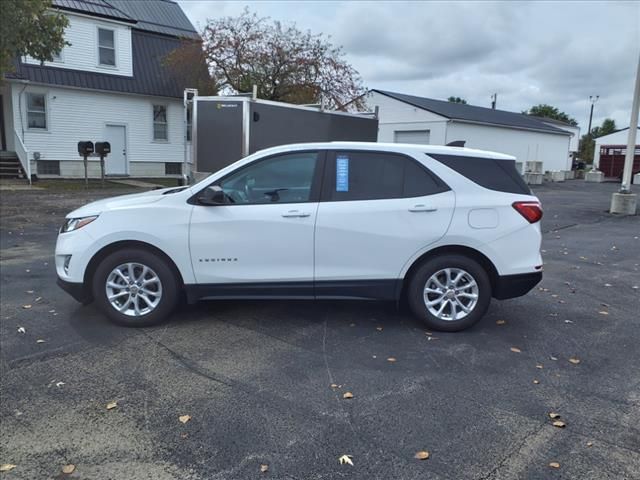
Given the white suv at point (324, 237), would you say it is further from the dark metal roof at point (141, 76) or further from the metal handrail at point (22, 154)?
the dark metal roof at point (141, 76)

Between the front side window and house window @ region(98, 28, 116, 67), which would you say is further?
house window @ region(98, 28, 116, 67)

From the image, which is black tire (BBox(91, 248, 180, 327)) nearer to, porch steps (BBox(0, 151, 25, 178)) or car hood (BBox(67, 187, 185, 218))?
car hood (BBox(67, 187, 185, 218))

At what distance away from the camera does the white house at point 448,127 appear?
27.8m

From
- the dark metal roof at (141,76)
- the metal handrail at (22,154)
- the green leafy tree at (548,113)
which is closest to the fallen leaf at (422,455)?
the metal handrail at (22,154)

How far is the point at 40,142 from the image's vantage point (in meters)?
21.3

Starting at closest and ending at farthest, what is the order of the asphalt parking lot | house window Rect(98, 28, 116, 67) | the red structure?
the asphalt parking lot < house window Rect(98, 28, 116, 67) < the red structure

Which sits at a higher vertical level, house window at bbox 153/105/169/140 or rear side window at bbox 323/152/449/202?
house window at bbox 153/105/169/140

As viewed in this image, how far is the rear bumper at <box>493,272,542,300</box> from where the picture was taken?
5.04 m

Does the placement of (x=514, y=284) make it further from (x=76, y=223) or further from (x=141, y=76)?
(x=141, y=76)

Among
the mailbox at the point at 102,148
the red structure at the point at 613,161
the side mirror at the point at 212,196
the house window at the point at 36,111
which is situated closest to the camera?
the side mirror at the point at 212,196

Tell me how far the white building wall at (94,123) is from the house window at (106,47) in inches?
60.2

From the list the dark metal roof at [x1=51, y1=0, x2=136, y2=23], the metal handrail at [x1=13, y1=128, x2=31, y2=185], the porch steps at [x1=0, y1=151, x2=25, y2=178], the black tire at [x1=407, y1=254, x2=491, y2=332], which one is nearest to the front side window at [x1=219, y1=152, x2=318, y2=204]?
the black tire at [x1=407, y1=254, x2=491, y2=332]

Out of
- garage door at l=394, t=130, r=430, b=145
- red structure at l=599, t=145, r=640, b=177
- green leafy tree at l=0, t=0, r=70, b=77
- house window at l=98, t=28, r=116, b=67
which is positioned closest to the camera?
green leafy tree at l=0, t=0, r=70, b=77

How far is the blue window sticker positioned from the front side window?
0.72ft
